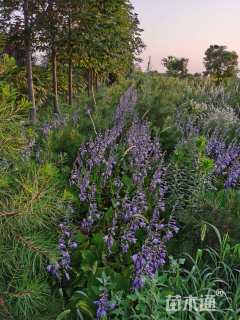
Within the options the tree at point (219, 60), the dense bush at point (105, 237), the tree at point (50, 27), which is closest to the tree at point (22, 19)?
the tree at point (50, 27)

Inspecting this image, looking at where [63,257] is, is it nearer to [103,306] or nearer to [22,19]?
[103,306]

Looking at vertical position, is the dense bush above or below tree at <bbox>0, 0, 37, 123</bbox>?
below

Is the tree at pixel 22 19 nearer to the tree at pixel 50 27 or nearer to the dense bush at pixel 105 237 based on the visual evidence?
the tree at pixel 50 27

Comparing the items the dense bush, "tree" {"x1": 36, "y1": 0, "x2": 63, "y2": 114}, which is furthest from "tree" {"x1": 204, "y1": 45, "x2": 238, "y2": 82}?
the dense bush

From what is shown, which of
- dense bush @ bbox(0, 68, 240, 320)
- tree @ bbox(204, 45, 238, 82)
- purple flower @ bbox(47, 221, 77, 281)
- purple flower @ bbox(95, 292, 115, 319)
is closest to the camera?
dense bush @ bbox(0, 68, 240, 320)

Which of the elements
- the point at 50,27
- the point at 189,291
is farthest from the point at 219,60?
the point at 189,291

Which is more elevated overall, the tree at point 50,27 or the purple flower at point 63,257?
the tree at point 50,27

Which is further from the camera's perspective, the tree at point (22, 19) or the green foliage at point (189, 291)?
the tree at point (22, 19)

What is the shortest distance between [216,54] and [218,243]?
62.2 meters

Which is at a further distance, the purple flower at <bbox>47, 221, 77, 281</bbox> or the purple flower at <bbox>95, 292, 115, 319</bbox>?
the purple flower at <bbox>47, 221, 77, 281</bbox>

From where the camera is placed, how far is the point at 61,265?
8.15 ft

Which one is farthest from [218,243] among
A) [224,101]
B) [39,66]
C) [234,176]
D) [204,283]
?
[39,66]

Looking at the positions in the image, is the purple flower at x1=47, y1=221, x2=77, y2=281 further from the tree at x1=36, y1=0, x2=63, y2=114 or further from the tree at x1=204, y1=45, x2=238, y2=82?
the tree at x1=204, y1=45, x2=238, y2=82

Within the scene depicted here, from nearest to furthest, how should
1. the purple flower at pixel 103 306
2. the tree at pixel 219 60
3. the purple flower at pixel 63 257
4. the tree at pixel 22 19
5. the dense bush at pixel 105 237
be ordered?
the dense bush at pixel 105 237
the purple flower at pixel 103 306
the purple flower at pixel 63 257
the tree at pixel 22 19
the tree at pixel 219 60
